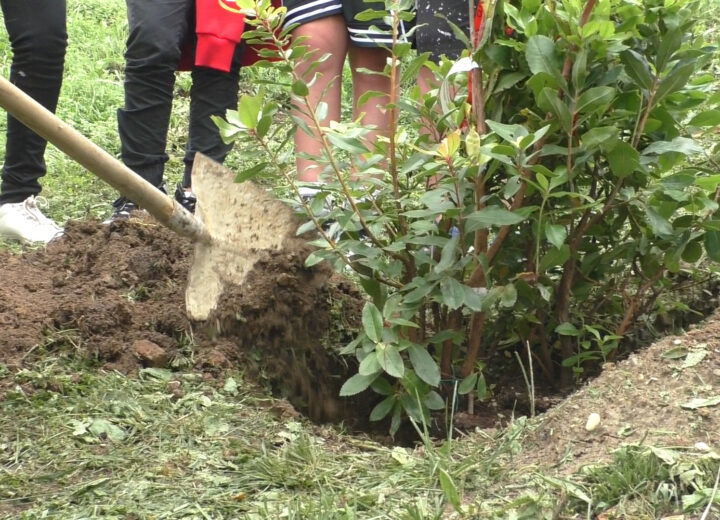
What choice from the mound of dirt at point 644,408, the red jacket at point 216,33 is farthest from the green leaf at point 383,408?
the red jacket at point 216,33

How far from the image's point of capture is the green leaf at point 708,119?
7.09 feet

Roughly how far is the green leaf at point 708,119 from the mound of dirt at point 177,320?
117 cm

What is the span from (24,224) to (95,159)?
1.33 meters

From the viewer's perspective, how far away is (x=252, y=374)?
8.39ft

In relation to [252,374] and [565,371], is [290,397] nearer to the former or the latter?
[252,374]

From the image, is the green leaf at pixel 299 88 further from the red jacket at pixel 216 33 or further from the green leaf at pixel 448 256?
the red jacket at pixel 216 33

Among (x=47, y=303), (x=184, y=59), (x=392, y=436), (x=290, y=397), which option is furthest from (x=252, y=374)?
(x=184, y=59)

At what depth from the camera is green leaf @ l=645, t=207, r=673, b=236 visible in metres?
2.16

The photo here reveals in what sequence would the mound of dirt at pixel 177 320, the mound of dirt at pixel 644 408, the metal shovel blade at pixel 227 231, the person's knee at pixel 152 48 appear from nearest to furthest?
the mound of dirt at pixel 644 408
the mound of dirt at pixel 177 320
the metal shovel blade at pixel 227 231
the person's knee at pixel 152 48

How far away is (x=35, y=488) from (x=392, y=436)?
883mm

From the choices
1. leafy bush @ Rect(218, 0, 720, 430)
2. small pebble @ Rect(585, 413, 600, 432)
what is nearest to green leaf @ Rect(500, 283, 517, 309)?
leafy bush @ Rect(218, 0, 720, 430)

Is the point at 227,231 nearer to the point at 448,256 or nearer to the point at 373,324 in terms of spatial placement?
the point at 373,324

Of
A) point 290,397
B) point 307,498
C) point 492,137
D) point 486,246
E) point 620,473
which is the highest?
point 492,137

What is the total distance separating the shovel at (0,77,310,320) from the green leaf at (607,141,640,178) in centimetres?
103
